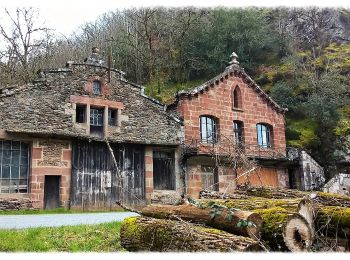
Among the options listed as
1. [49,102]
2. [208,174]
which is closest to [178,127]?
[208,174]

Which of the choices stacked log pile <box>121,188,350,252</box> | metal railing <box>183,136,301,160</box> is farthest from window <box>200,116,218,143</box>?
stacked log pile <box>121,188,350,252</box>

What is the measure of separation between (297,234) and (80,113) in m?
14.6

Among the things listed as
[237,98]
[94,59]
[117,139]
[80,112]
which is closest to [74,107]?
[80,112]

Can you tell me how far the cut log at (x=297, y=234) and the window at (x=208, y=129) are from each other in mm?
15085

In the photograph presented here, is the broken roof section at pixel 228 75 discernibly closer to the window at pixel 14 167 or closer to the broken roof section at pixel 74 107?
the broken roof section at pixel 74 107

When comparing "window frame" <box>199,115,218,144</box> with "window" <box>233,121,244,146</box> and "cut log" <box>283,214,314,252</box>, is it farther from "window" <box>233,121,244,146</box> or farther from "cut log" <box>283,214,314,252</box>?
"cut log" <box>283,214,314,252</box>

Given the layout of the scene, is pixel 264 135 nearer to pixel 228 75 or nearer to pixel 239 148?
pixel 228 75

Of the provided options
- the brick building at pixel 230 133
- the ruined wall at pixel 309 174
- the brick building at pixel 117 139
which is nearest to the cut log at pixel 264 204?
the brick building at pixel 117 139

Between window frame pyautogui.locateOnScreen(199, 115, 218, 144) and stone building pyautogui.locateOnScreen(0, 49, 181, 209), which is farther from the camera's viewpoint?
window frame pyautogui.locateOnScreen(199, 115, 218, 144)

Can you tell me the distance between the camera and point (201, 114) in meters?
21.6

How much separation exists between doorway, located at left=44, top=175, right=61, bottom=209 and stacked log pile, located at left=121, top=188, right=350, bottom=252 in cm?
1117

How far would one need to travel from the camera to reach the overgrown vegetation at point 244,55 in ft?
83.5

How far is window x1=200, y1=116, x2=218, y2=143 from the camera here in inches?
846

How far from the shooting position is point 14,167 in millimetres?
17016
